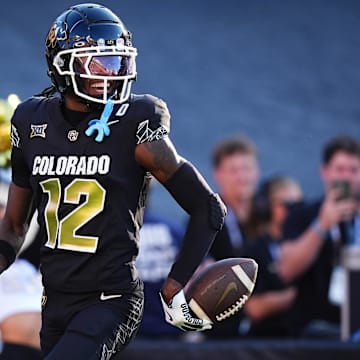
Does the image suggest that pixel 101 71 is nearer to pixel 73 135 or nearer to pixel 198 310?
pixel 73 135

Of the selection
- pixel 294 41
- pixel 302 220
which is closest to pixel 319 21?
pixel 294 41

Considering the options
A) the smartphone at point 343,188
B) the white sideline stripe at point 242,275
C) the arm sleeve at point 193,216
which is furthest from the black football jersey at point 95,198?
the smartphone at point 343,188

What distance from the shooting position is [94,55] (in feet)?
14.6

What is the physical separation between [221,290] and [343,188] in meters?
2.71

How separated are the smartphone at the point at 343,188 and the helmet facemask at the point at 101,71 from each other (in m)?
2.77

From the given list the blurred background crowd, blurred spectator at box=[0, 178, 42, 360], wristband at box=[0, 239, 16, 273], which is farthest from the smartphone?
wristband at box=[0, 239, 16, 273]

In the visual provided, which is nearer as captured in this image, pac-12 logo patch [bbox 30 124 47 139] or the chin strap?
the chin strap

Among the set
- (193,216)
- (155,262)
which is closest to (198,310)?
(193,216)

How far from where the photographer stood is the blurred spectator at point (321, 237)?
277 inches

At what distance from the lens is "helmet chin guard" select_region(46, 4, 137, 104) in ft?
14.6

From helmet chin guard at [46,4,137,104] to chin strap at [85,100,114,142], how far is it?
28mm

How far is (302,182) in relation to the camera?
10.3 m

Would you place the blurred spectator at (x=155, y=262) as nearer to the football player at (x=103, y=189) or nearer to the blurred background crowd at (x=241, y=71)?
the football player at (x=103, y=189)

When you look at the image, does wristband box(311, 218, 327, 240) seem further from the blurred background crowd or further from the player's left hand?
the player's left hand
